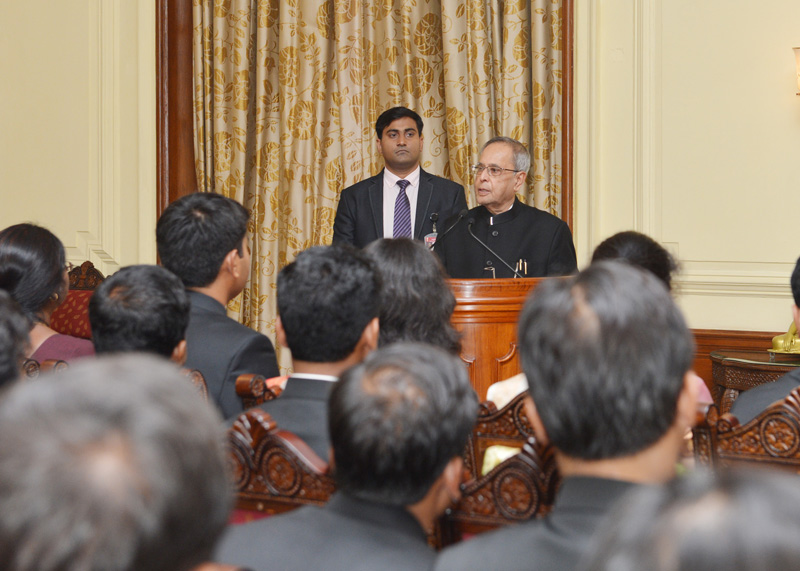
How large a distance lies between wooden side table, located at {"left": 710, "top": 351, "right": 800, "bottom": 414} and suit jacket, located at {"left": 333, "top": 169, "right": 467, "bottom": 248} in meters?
1.68

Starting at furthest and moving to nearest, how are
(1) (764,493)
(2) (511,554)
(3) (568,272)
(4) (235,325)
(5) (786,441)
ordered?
(3) (568,272) < (4) (235,325) < (5) (786,441) < (2) (511,554) < (1) (764,493)

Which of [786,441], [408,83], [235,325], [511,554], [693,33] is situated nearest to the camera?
[511,554]

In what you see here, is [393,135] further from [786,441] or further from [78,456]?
[78,456]

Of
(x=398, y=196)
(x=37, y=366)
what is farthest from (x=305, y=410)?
(x=398, y=196)

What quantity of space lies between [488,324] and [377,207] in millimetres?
2061

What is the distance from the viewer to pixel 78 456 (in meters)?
0.65

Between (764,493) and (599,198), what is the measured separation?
461 centimetres

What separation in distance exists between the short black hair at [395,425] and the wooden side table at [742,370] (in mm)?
3042

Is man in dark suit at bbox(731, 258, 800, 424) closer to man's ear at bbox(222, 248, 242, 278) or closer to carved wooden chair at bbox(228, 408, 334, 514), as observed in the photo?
carved wooden chair at bbox(228, 408, 334, 514)

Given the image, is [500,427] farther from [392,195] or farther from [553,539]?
[392,195]

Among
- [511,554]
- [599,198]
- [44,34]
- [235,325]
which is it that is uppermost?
[44,34]

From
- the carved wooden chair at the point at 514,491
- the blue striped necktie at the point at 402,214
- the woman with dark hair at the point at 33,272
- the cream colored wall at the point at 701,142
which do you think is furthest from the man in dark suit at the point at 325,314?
the blue striped necktie at the point at 402,214

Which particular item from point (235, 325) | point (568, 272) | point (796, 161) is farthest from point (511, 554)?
point (796, 161)

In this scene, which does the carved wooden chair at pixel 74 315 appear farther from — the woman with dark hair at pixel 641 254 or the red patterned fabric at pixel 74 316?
the woman with dark hair at pixel 641 254
